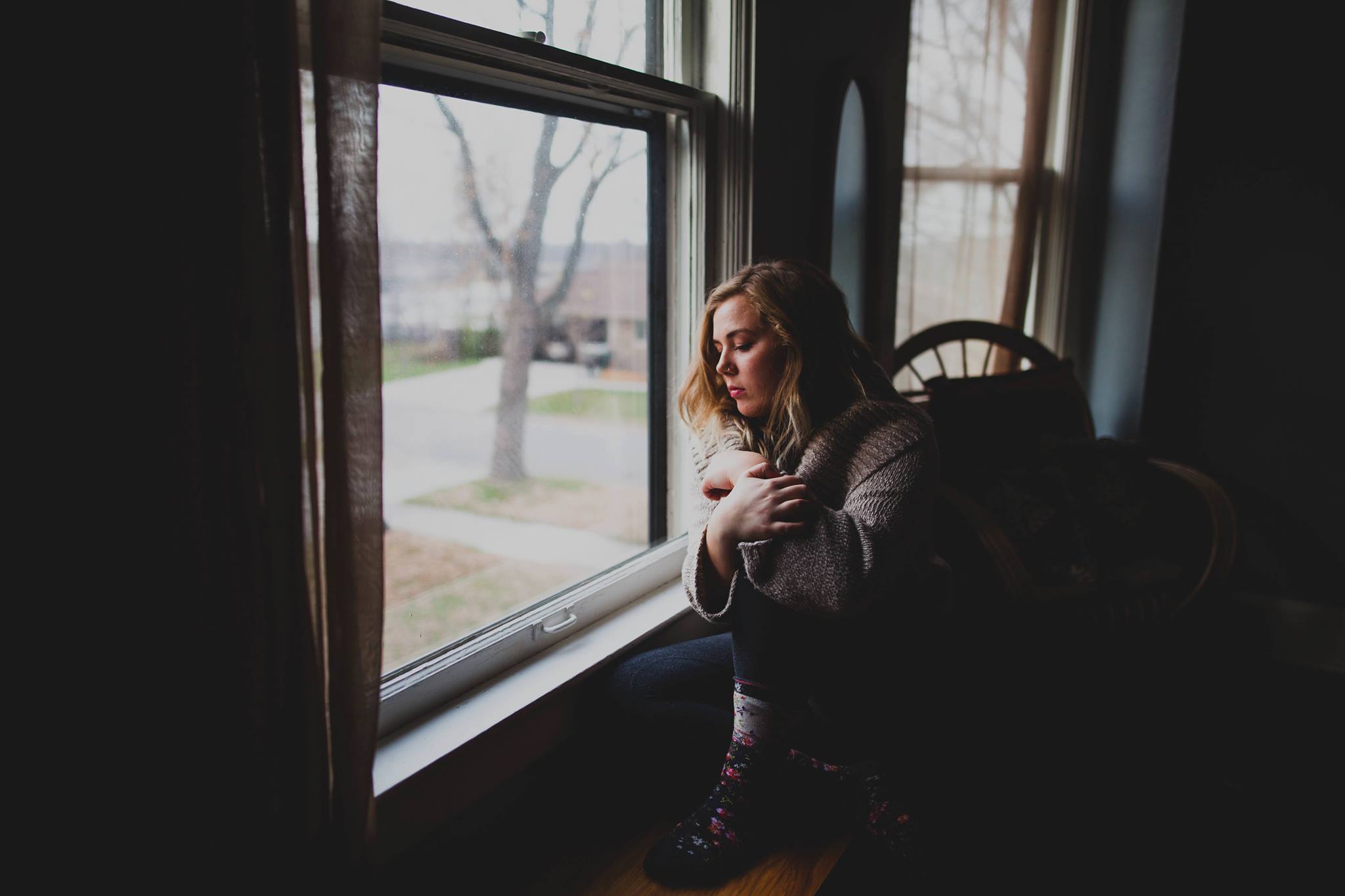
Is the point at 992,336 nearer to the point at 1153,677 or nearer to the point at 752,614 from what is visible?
the point at 1153,677

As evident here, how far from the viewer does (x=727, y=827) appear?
1268 millimetres

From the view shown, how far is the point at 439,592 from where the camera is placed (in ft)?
4.41

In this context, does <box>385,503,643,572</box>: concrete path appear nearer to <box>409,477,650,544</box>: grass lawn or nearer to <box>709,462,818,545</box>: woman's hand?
<box>409,477,650,544</box>: grass lawn

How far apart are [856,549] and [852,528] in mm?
33

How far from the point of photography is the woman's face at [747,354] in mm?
1291

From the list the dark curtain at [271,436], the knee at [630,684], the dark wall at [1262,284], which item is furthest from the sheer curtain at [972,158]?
the dark curtain at [271,436]

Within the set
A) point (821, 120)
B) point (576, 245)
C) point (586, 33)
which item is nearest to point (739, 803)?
point (576, 245)

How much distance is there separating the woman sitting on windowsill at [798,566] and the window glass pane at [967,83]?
1.39 metres

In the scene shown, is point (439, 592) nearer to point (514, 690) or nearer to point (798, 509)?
point (514, 690)

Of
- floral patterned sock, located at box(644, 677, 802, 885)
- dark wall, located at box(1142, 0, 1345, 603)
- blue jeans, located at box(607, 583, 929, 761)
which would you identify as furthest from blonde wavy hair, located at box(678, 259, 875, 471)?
dark wall, located at box(1142, 0, 1345, 603)

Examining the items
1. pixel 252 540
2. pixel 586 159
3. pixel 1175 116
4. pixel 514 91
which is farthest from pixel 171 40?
pixel 1175 116

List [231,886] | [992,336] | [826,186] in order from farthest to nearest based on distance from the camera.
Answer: [992,336], [826,186], [231,886]

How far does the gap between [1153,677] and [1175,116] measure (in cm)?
167

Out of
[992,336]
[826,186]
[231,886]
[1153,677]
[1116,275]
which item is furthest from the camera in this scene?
[1116,275]
